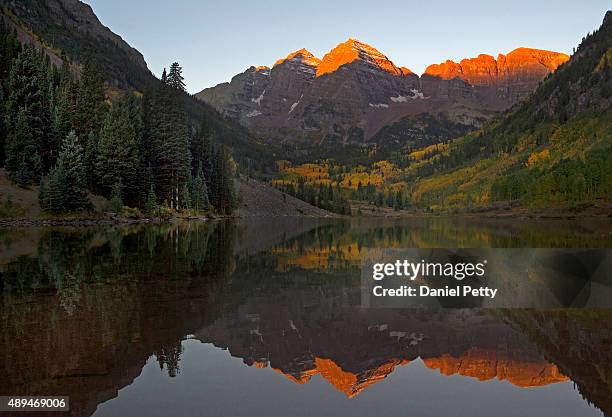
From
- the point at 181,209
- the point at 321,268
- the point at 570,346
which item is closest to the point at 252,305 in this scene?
the point at 570,346

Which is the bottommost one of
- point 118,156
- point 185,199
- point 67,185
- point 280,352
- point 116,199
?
point 280,352

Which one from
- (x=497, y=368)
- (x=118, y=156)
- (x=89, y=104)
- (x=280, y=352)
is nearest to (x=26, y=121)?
(x=118, y=156)

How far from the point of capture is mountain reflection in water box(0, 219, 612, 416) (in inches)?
419

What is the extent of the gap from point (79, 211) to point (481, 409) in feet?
268

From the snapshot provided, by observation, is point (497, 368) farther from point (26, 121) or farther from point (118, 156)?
point (26, 121)

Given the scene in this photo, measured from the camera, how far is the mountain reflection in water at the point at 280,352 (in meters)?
10.6

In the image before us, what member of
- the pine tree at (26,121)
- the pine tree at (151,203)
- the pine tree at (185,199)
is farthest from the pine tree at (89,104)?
the pine tree at (185,199)

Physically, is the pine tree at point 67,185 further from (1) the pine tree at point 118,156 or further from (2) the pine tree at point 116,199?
(1) the pine tree at point 118,156

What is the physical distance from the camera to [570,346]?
1466cm

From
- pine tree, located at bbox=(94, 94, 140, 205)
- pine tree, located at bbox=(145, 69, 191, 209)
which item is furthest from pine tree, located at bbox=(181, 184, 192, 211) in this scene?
pine tree, located at bbox=(94, 94, 140, 205)

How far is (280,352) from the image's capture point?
564 inches

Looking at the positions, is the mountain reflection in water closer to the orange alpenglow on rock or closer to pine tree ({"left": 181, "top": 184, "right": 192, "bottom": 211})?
the orange alpenglow on rock

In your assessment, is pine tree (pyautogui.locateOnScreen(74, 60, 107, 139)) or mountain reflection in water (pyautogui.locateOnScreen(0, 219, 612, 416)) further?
pine tree (pyautogui.locateOnScreen(74, 60, 107, 139))

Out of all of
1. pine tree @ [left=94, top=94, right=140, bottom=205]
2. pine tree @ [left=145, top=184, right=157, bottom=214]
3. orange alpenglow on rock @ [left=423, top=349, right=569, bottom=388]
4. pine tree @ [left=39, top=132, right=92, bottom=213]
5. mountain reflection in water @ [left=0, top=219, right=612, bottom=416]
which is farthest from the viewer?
pine tree @ [left=145, top=184, right=157, bottom=214]
